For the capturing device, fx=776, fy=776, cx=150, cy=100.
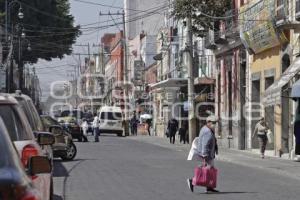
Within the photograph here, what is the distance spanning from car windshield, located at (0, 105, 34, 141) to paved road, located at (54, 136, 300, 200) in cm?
612

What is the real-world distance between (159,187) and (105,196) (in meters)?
2.33

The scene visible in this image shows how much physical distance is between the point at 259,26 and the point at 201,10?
8442mm

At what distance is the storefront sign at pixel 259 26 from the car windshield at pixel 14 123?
22.2 meters

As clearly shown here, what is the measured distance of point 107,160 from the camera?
2802 cm

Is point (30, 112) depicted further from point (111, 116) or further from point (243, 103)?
point (111, 116)

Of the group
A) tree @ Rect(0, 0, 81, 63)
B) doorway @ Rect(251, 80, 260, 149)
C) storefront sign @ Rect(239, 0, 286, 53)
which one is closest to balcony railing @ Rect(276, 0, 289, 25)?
storefront sign @ Rect(239, 0, 286, 53)

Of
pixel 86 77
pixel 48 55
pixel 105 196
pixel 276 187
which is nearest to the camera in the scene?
pixel 105 196

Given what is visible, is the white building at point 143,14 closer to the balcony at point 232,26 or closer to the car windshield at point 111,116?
the car windshield at point 111,116

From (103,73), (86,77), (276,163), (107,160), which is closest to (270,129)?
(276,163)

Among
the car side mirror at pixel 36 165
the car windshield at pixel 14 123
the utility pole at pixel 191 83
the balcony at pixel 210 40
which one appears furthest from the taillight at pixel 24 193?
the balcony at pixel 210 40

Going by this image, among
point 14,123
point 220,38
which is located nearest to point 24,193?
point 14,123

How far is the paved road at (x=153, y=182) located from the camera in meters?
15.9

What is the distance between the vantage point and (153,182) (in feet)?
61.9

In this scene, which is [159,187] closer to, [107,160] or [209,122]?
[209,122]
